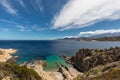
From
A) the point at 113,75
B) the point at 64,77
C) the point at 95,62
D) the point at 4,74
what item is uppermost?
the point at 113,75

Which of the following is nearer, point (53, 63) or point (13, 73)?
point (13, 73)

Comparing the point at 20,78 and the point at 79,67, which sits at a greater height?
the point at 20,78

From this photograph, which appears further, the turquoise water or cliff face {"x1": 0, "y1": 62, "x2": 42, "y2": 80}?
the turquoise water

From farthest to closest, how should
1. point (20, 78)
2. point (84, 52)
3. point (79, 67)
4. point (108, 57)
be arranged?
point (84, 52)
point (79, 67)
point (108, 57)
point (20, 78)

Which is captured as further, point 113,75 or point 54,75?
point 54,75

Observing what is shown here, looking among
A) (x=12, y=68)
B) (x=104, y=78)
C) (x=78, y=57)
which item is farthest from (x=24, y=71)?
(x=78, y=57)

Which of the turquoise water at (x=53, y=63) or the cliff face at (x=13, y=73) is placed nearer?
the cliff face at (x=13, y=73)

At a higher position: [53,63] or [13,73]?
[13,73]

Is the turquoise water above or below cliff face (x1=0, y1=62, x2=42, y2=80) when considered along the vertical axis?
below

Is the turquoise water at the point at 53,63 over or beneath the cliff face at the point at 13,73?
beneath

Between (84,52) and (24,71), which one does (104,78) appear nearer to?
(24,71)

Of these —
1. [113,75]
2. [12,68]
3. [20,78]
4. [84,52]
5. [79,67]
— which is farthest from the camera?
[84,52]
